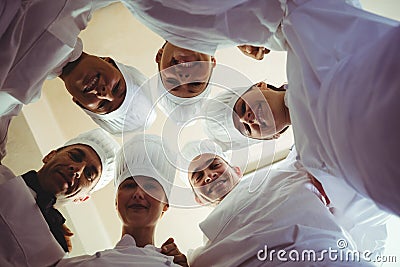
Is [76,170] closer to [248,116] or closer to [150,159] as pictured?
[150,159]

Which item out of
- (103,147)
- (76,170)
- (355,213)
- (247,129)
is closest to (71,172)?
(76,170)

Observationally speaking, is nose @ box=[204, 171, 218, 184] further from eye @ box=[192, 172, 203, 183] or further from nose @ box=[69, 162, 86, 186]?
nose @ box=[69, 162, 86, 186]

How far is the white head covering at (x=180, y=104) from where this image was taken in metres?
0.85

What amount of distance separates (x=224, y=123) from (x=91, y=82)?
268 millimetres

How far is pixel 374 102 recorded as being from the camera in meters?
0.40

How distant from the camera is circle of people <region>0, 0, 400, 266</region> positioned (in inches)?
17.8

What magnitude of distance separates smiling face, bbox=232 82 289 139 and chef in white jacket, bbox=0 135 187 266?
0.15 metres

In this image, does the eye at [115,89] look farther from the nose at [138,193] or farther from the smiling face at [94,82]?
the nose at [138,193]

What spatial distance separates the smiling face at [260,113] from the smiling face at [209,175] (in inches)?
3.4

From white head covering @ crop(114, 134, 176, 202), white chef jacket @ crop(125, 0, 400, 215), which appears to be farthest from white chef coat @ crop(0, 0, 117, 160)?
white head covering @ crop(114, 134, 176, 202)

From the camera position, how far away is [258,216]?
0.80 m

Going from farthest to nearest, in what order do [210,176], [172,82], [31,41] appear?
[210,176], [172,82], [31,41]

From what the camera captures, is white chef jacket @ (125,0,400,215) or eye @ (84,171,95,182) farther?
eye @ (84,171,95,182)

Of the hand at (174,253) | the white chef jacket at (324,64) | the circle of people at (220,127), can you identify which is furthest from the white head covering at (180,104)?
the hand at (174,253)
